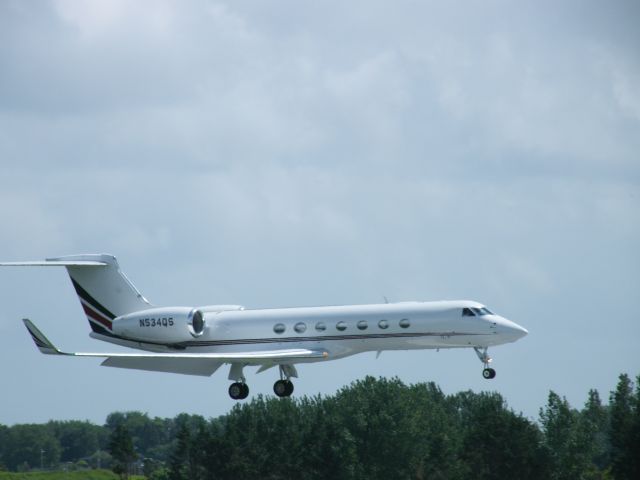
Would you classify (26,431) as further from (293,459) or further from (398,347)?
(398,347)

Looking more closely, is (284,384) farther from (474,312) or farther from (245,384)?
(474,312)

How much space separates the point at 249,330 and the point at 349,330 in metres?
4.60

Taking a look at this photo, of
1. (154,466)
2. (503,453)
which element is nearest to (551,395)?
(503,453)

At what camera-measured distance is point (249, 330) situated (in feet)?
175

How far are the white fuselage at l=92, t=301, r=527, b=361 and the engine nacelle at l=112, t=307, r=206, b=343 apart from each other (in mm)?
61

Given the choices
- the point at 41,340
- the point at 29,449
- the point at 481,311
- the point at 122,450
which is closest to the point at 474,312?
the point at 481,311

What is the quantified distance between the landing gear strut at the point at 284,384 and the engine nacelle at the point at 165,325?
3.79 m

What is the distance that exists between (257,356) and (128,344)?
21.6 feet

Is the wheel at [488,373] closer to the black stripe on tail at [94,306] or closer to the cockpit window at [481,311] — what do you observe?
the cockpit window at [481,311]

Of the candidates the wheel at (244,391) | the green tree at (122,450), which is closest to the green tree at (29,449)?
the green tree at (122,450)

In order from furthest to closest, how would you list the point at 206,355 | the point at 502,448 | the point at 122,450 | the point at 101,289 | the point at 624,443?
A: 1. the point at 122,450
2. the point at 502,448
3. the point at 624,443
4. the point at 101,289
5. the point at 206,355

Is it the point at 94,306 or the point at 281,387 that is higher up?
the point at 94,306

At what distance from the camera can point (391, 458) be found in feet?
319

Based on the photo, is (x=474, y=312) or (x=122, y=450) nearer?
(x=474, y=312)
